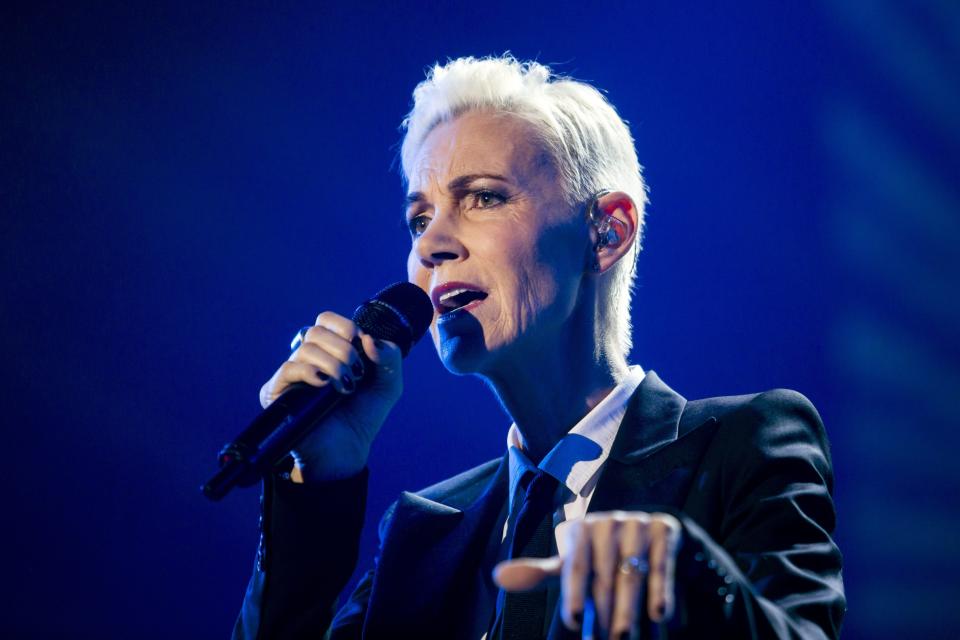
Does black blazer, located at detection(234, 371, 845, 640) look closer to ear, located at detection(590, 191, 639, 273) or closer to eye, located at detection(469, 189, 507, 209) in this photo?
ear, located at detection(590, 191, 639, 273)

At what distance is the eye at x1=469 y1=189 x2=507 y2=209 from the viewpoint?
72.2 inches

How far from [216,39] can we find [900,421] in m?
2.67

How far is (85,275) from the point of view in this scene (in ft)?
8.97

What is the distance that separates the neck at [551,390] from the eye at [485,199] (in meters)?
0.35

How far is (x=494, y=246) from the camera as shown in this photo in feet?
5.80

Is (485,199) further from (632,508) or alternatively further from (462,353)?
(632,508)

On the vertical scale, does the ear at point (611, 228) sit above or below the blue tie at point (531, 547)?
above

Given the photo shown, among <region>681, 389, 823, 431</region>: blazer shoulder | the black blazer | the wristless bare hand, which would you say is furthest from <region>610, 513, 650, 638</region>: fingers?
<region>681, 389, 823, 431</region>: blazer shoulder

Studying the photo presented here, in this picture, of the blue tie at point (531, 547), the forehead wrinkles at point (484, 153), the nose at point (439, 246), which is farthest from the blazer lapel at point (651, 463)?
the forehead wrinkles at point (484, 153)

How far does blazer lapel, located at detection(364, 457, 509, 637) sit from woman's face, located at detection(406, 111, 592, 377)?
328 mm

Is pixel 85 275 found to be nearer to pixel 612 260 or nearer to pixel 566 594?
pixel 612 260

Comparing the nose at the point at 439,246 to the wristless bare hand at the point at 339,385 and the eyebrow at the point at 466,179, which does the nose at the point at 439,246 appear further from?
the wristless bare hand at the point at 339,385

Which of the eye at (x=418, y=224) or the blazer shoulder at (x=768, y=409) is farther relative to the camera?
the eye at (x=418, y=224)

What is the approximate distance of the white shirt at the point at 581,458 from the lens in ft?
5.35
